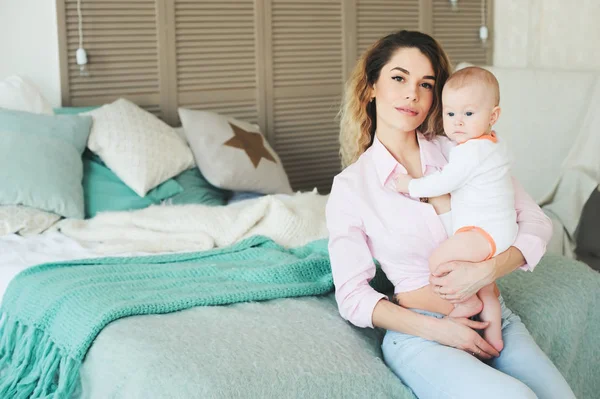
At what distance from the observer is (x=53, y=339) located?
184 centimetres

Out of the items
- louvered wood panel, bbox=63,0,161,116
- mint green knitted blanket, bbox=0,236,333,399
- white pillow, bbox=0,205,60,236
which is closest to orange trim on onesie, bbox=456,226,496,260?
mint green knitted blanket, bbox=0,236,333,399

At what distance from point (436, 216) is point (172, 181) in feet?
5.15

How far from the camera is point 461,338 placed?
162 cm

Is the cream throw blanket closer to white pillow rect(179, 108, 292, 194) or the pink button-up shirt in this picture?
white pillow rect(179, 108, 292, 194)

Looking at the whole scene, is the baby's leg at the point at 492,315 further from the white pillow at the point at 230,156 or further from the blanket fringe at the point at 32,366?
the white pillow at the point at 230,156

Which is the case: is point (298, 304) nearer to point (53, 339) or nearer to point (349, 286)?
point (349, 286)

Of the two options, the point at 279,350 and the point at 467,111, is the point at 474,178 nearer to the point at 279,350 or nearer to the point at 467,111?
the point at 467,111

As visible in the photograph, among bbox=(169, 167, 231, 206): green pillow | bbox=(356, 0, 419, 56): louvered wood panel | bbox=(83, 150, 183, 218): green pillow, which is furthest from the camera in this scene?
bbox=(356, 0, 419, 56): louvered wood panel

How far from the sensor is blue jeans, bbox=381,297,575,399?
147 cm

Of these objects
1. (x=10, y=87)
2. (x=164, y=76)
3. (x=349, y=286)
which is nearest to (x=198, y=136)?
(x=164, y=76)

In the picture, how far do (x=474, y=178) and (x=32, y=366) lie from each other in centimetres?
108

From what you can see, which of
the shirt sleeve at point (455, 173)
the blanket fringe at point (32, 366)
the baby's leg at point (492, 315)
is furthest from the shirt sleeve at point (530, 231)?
the blanket fringe at point (32, 366)

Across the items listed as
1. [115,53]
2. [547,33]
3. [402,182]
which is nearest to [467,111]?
[402,182]

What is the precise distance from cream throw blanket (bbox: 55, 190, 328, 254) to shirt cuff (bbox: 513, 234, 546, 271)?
2.91 feet
